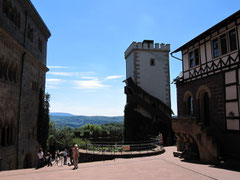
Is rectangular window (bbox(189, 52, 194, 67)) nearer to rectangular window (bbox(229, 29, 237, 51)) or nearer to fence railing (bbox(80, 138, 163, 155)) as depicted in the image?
rectangular window (bbox(229, 29, 237, 51))

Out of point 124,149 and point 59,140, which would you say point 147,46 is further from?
point 59,140

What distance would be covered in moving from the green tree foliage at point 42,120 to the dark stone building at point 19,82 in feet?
2.03

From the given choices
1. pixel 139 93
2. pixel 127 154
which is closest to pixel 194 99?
pixel 127 154

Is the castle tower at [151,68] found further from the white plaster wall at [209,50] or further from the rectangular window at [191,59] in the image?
the white plaster wall at [209,50]

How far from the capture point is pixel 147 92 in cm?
2864

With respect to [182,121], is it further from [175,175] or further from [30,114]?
[30,114]

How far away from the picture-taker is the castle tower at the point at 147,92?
25375 millimetres

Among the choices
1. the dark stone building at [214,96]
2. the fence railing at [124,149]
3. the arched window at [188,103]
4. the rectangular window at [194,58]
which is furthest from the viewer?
the arched window at [188,103]

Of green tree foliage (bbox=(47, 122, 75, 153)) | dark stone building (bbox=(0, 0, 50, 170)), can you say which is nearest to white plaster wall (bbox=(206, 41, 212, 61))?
dark stone building (bbox=(0, 0, 50, 170))

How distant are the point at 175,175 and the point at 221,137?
5.68 metres

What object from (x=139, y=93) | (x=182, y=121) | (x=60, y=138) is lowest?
(x=60, y=138)

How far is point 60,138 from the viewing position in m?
35.7

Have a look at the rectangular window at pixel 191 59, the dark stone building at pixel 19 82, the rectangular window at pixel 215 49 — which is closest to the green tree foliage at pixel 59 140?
the dark stone building at pixel 19 82

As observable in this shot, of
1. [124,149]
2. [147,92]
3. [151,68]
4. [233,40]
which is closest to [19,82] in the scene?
[124,149]
